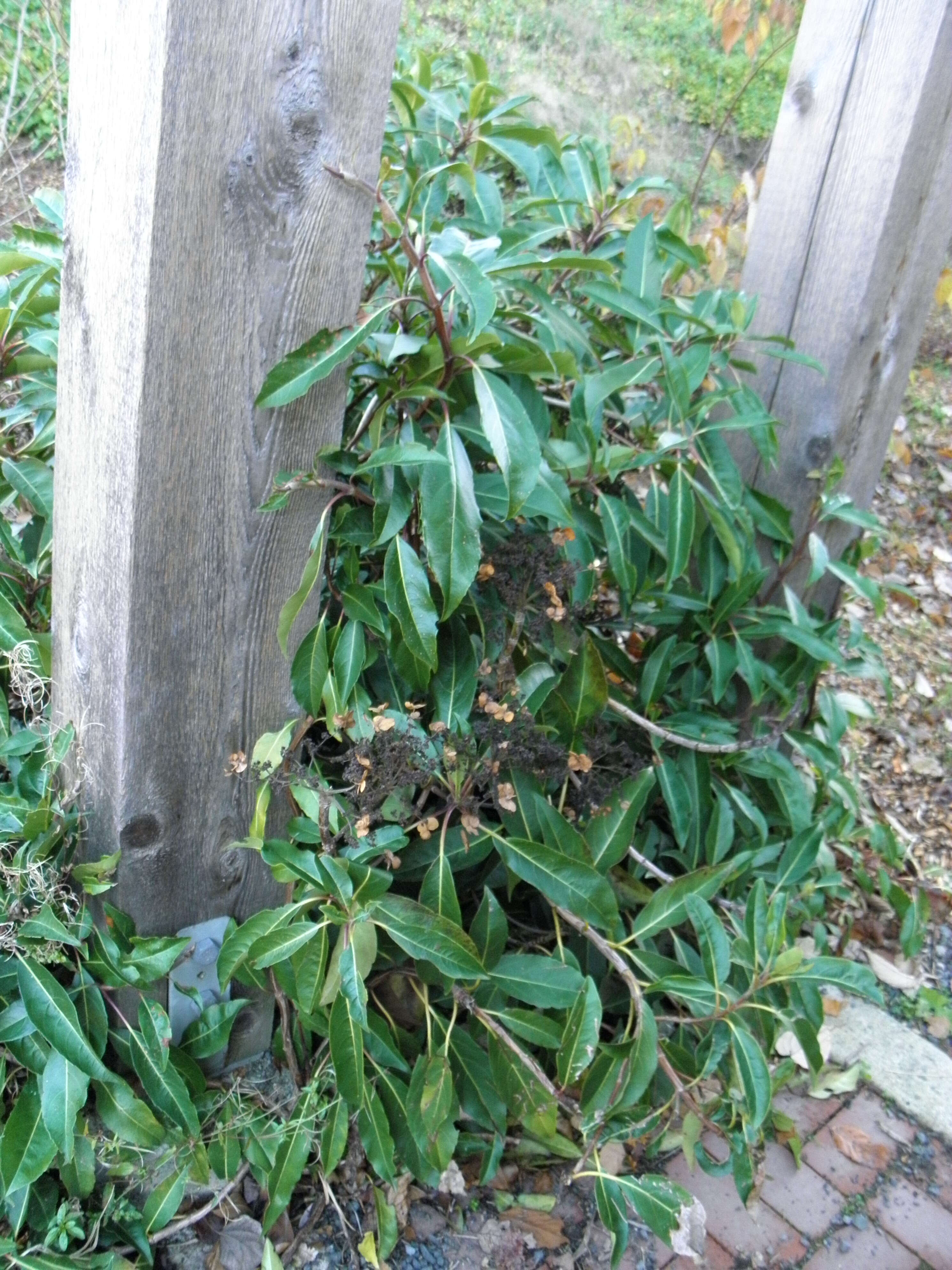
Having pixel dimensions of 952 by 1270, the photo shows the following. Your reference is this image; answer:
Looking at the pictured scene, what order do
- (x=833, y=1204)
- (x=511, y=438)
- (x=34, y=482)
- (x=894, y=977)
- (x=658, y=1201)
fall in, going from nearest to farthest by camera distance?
(x=511, y=438) → (x=658, y=1201) → (x=34, y=482) → (x=833, y=1204) → (x=894, y=977)

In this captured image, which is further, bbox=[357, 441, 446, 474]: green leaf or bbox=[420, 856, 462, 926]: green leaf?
bbox=[420, 856, 462, 926]: green leaf

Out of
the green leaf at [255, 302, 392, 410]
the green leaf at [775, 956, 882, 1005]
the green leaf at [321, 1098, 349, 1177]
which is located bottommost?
the green leaf at [321, 1098, 349, 1177]

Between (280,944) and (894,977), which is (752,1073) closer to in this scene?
(280,944)

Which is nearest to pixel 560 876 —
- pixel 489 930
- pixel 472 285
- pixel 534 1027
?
pixel 489 930

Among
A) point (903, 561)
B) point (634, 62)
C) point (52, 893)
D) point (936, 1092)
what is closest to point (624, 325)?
point (52, 893)

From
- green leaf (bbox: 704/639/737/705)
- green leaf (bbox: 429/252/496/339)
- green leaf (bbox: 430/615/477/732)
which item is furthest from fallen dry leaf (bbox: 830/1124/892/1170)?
green leaf (bbox: 429/252/496/339)

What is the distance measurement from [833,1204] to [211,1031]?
4.79 ft

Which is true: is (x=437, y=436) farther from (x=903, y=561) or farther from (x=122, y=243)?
(x=903, y=561)

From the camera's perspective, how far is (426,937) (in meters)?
1.62

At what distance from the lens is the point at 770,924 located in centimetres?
196

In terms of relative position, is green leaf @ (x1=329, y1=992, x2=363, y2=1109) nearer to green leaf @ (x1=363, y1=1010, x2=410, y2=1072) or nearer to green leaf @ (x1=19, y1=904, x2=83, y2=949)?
green leaf @ (x1=363, y1=1010, x2=410, y2=1072)

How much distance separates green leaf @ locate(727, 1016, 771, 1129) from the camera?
5.81 ft

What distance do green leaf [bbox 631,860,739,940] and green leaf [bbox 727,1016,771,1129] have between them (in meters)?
0.22

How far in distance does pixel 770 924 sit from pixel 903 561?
3.40 meters
